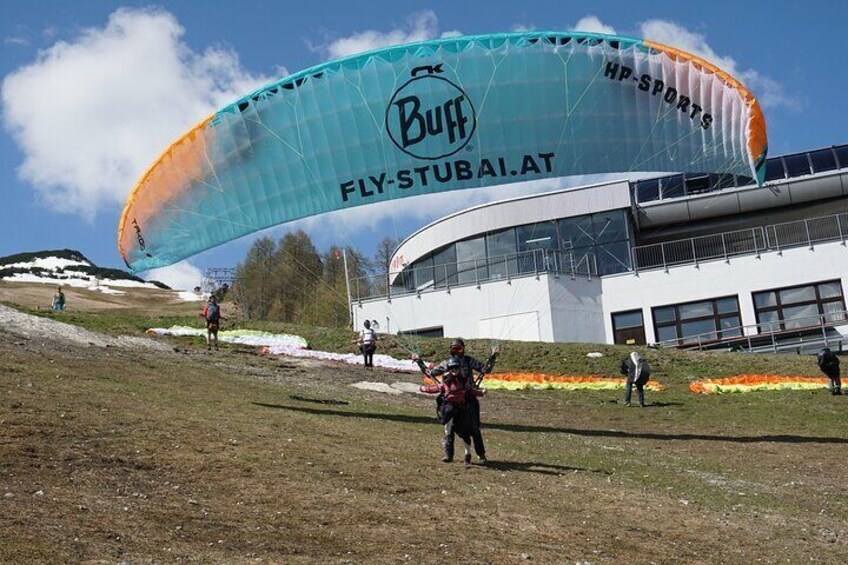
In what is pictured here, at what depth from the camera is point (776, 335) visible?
151 feet

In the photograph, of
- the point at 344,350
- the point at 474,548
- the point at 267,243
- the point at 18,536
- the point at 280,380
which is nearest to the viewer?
the point at 18,536

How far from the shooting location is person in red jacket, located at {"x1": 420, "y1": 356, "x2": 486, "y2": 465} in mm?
15523

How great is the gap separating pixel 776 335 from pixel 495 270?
14.2 meters

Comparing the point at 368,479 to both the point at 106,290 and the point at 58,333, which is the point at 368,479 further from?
the point at 106,290

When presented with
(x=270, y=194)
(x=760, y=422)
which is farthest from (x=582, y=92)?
(x=760, y=422)

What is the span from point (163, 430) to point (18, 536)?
6028 millimetres

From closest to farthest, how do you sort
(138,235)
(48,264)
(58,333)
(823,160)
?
(138,235) → (58,333) → (823,160) → (48,264)

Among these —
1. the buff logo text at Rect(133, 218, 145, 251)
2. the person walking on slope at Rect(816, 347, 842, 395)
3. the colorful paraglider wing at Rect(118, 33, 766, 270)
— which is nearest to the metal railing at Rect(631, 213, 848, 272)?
the person walking on slope at Rect(816, 347, 842, 395)

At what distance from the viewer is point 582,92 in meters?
21.7

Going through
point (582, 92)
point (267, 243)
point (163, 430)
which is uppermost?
point (267, 243)

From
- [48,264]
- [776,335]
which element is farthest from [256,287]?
[48,264]

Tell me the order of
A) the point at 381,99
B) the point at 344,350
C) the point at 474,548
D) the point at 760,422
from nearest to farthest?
the point at 474,548, the point at 381,99, the point at 760,422, the point at 344,350

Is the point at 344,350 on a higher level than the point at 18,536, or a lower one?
higher

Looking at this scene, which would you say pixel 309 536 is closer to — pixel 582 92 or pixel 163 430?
pixel 163 430
